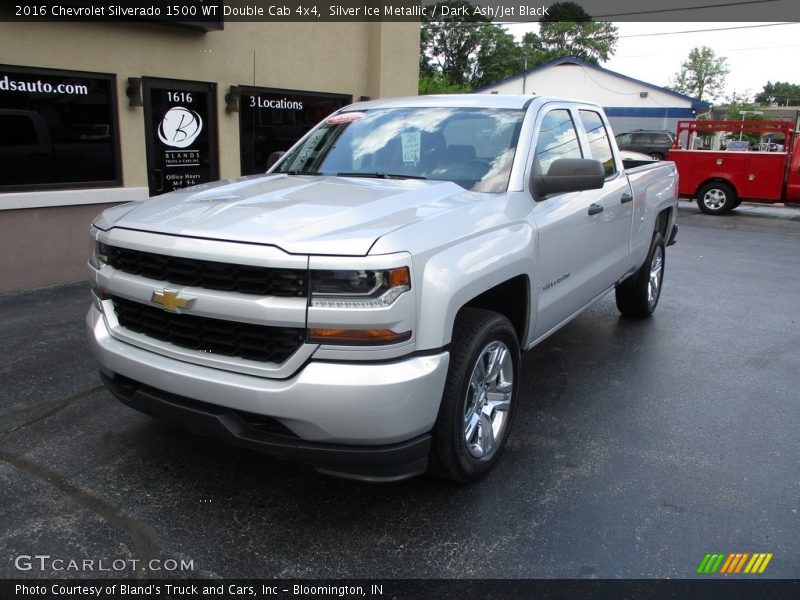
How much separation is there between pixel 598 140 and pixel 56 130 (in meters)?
5.65

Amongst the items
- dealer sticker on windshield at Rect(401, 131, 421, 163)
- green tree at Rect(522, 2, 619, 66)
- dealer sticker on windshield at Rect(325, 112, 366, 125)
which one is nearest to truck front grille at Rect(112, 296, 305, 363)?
dealer sticker on windshield at Rect(401, 131, 421, 163)

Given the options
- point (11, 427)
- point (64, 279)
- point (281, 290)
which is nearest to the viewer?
point (281, 290)

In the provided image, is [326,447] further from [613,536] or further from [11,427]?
[11,427]

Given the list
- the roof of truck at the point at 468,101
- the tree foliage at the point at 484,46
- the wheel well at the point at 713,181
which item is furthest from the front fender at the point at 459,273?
the tree foliage at the point at 484,46

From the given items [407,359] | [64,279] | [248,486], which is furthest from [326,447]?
[64,279]

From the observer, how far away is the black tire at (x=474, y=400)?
2.97 meters

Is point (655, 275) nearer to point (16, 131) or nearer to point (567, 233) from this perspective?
point (567, 233)

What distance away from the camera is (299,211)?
305cm

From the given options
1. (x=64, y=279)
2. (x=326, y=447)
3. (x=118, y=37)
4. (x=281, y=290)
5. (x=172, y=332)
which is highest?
(x=118, y=37)

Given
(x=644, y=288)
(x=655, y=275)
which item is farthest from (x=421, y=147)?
(x=655, y=275)

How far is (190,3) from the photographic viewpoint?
7969 mm

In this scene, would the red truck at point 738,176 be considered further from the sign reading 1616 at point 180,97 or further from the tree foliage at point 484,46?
the tree foliage at point 484,46

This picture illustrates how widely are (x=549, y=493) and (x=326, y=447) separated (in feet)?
4.20

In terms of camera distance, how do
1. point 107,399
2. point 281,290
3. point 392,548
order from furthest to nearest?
point 107,399 < point 392,548 < point 281,290
